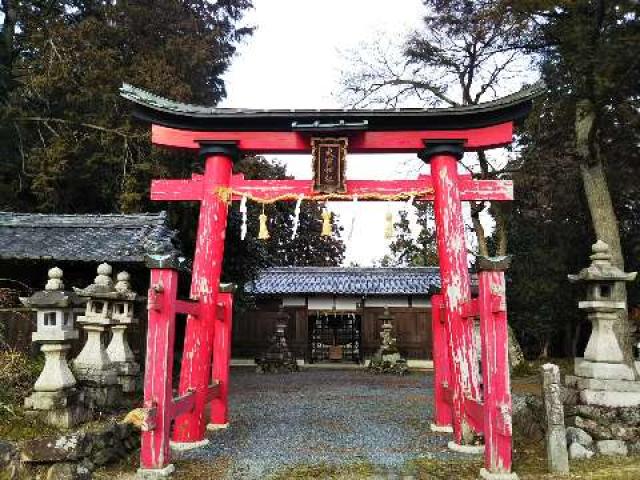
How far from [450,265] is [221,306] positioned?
3645 mm

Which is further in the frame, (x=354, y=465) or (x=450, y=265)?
(x=450, y=265)

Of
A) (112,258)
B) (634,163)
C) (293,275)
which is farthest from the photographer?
(293,275)

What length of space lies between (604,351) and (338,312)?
620 inches

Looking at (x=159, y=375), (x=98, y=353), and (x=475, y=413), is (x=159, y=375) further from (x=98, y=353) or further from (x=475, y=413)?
(x=475, y=413)

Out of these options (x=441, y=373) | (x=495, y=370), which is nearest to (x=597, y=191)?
(x=441, y=373)

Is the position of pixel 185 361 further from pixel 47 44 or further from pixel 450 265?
pixel 47 44

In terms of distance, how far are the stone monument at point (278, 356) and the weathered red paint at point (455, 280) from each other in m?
13.5

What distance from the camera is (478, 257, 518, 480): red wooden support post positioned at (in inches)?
228

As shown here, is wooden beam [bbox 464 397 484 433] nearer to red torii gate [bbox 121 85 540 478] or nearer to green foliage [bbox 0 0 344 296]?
red torii gate [bbox 121 85 540 478]

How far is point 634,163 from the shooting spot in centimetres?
1384

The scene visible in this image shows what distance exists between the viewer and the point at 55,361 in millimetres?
6797

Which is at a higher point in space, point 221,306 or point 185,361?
point 221,306

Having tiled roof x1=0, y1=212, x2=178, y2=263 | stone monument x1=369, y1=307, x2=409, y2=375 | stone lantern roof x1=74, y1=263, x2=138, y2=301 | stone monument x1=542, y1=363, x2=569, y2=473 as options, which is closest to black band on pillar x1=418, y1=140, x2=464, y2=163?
stone monument x1=542, y1=363, x2=569, y2=473

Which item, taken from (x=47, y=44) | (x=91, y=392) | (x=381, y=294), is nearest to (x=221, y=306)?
(x=91, y=392)
